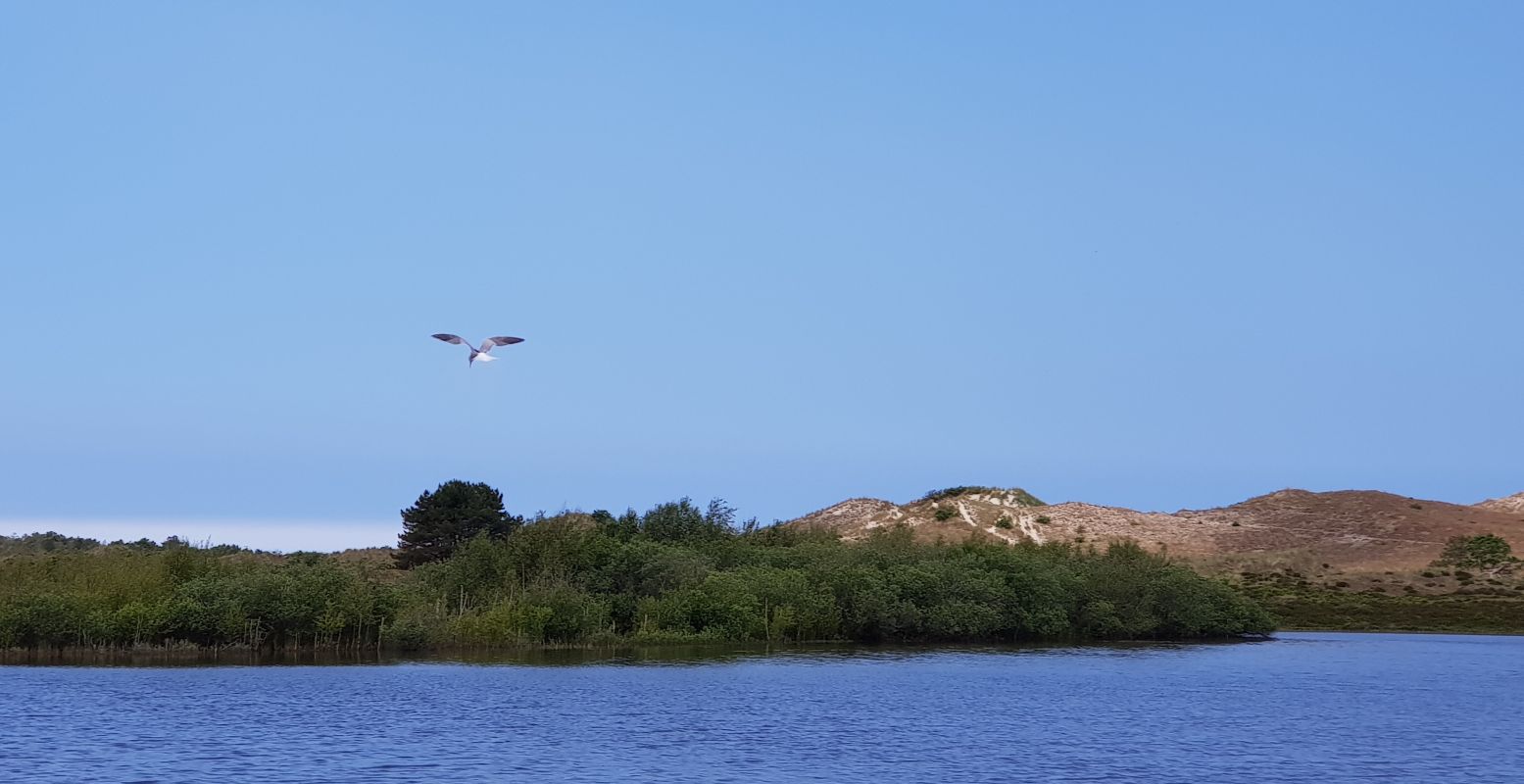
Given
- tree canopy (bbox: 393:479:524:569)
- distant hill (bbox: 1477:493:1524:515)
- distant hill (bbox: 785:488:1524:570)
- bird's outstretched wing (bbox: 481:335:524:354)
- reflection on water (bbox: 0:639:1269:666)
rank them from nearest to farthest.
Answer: bird's outstretched wing (bbox: 481:335:524:354) < reflection on water (bbox: 0:639:1269:666) < tree canopy (bbox: 393:479:524:569) < distant hill (bbox: 785:488:1524:570) < distant hill (bbox: 1477:493:1524:515)

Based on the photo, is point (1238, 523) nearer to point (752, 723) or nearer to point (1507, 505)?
point (1507, 505)

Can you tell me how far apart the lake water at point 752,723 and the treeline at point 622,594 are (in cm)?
610

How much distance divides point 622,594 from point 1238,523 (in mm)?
89410

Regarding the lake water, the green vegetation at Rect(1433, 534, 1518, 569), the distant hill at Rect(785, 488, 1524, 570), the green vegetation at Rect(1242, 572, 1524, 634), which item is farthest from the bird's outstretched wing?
the green vegetation at Rect(1433, 534, 1518, 569)

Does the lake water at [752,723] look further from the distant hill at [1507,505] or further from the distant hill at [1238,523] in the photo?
the distant hill at [1507,505]

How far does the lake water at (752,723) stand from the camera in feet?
106

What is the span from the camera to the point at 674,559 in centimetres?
7675

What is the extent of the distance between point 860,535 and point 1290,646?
182 ft

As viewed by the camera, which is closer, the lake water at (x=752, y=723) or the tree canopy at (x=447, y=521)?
the lake water at (x=752, y=723)

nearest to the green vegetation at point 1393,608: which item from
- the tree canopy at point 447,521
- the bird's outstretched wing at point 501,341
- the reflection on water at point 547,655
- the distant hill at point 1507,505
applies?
the reflection on water at point 547,655

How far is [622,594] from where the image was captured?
76.2m

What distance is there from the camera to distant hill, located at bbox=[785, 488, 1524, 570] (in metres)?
132

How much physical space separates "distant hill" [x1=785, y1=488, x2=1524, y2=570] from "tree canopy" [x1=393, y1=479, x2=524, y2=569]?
40751mm

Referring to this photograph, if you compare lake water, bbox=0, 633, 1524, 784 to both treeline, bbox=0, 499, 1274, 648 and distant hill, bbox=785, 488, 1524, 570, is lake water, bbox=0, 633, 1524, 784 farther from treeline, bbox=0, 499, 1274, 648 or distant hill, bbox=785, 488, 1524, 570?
distant hill, bbox=785, 488, 1524, 570
